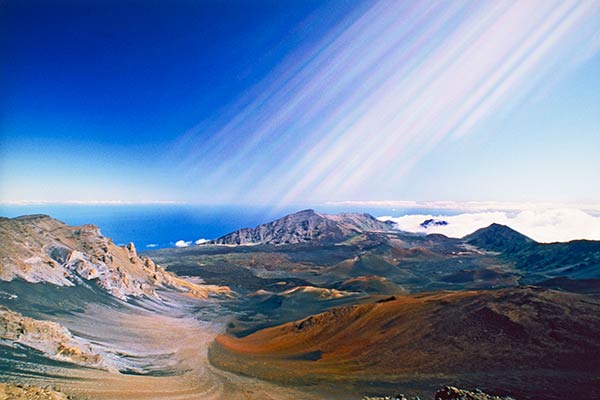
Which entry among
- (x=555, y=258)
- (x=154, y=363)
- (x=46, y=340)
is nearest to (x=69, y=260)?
(x=46, y=340)

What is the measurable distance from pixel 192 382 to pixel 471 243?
200088mm

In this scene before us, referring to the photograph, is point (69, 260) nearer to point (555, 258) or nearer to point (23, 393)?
point (23, 393)

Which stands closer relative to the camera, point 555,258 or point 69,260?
point 69,260

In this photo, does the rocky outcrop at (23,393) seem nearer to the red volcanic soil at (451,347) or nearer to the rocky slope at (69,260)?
the red volcanic soil at (451,347)

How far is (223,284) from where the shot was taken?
3684 inches

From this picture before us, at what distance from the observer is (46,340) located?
2405 centimetres

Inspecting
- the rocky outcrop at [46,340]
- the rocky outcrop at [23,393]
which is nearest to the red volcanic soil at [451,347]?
the rocky outcrop at [46,340]

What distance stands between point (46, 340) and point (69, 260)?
28057 millimetres

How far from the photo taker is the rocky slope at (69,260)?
133 ft

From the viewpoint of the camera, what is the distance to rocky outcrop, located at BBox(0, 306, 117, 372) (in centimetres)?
2247

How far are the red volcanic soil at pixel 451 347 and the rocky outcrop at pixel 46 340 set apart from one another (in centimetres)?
1044

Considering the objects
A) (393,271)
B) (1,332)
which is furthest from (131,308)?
(393,271)

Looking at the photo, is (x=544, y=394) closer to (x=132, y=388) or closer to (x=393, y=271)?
(x=132, y=388)

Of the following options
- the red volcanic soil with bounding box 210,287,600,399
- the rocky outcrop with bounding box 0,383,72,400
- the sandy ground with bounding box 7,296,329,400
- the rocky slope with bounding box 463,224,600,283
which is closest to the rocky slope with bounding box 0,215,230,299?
the sandy ground with bounding box 7,296,329,400
